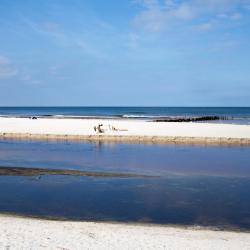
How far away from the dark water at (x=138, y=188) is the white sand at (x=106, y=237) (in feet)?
3.35

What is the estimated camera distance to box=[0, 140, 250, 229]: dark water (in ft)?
38.1

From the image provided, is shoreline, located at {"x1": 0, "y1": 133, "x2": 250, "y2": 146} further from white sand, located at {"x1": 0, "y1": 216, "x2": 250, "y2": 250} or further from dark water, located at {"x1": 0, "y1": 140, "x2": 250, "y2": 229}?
white sand, located at {"x1": 0, "y1": 216, "x2": 250, "y2": 250}

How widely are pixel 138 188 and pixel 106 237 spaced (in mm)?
5959

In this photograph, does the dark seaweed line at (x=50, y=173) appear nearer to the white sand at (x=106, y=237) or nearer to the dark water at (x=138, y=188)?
the dark water at (x=138, y=188)

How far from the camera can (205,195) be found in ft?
45.7

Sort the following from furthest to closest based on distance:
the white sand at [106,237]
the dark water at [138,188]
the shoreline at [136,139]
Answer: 1. the shoreline at [136,139]
2. the dark water at [138,188]
3. the white sand at [106,237]

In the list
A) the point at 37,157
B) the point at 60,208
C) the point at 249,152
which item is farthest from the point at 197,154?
the point at 60,208

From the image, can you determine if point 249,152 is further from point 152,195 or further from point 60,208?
point 60,208

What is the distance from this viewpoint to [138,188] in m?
14.9

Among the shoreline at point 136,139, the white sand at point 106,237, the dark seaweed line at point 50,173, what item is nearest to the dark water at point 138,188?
the dark seaweed line at point 50,173

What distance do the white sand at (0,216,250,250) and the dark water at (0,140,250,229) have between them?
102 centimetres

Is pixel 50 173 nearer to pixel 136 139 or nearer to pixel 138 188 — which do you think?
pixel 138 188

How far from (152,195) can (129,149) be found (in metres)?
13.7

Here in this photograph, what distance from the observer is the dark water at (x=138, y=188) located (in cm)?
1162
